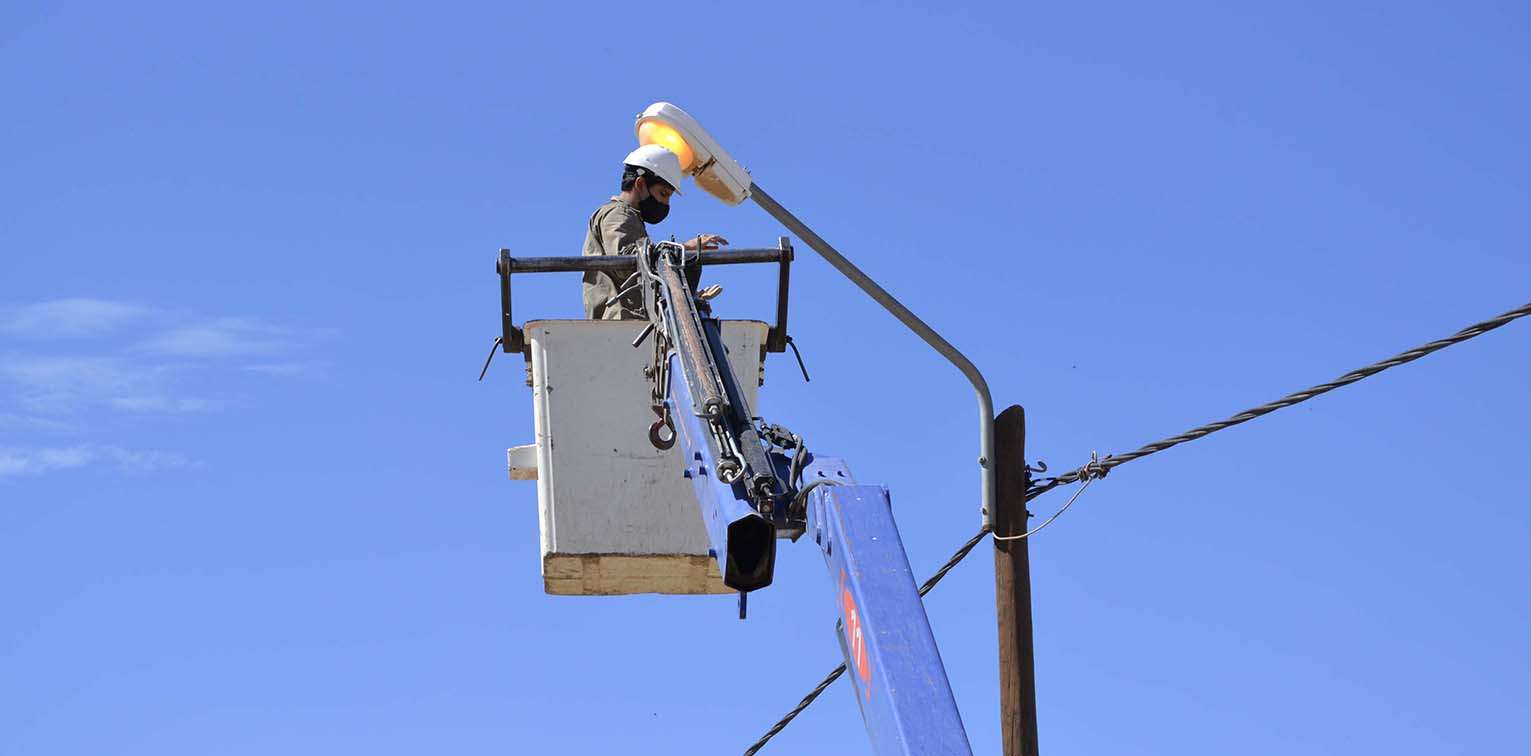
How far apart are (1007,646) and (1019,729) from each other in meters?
0.40

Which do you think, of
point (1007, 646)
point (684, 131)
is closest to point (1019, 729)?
point (1007, 646)

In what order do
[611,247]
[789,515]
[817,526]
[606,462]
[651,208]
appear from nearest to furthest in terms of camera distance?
[817,526], [789,515], [611,247], [651,208], [606,462]

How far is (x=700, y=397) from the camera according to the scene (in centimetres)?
1023

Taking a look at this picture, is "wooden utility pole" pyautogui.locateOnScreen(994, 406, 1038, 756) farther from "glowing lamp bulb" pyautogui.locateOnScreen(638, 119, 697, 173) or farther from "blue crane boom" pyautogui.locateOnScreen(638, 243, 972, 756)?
Answer: "glowing lamp bulb" pyautogui.locateOnScreen(638, 119, 697, 173)

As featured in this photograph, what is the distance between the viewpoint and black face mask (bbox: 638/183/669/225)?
1336cm

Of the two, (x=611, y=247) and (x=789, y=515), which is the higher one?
(x=611, y=247)

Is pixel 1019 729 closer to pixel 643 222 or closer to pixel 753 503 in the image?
pixel 753 503

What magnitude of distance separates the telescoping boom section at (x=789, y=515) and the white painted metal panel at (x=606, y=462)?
6.10ft

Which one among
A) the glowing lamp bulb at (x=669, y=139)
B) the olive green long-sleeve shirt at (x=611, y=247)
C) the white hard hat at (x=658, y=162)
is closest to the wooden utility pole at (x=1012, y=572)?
the glowing lamp bulb at (x=669, y=139)

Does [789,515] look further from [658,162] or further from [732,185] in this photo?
[658,162]

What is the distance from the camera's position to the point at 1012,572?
1087 centimetres

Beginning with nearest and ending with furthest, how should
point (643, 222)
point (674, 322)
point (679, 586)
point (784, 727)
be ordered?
point (674, 322), point (784, 727), point (643, 222), point (679, 586)

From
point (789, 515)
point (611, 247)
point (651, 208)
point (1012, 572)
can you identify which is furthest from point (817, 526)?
point (651, 208)

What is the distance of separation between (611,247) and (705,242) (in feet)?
3.31
